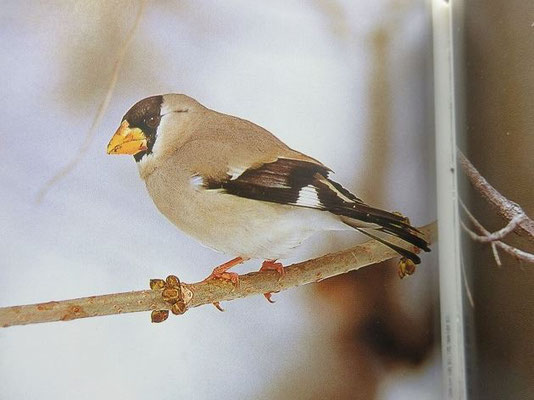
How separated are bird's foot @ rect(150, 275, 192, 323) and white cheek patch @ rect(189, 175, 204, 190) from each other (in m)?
0.18

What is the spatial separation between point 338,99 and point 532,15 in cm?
45

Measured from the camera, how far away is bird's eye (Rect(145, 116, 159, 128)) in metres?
1.12

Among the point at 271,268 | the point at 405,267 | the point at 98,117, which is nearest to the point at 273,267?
the point at 271,268

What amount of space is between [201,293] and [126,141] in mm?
327

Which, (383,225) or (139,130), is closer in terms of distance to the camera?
(139,130)

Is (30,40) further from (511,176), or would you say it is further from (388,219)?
(511,176)

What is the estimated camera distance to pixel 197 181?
1.11 m

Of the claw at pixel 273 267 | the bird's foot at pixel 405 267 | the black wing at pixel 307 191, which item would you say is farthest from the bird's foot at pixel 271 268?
the bird's foot at pixel 405 267

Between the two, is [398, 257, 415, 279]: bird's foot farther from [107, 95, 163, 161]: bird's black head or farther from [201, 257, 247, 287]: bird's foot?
[107, 95, 163, 161]: bird's black head

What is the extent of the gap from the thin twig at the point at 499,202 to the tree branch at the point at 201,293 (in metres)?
0.16

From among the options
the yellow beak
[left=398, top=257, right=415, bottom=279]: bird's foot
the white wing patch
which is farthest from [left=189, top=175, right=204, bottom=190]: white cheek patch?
[left=398, top=257, right=415, bottom=279]: bird's foot

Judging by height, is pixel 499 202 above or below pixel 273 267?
above

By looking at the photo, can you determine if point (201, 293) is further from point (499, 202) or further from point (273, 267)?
point (499, 202)

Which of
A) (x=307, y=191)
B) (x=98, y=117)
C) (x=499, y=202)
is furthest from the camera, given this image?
(x=499, y=202)
